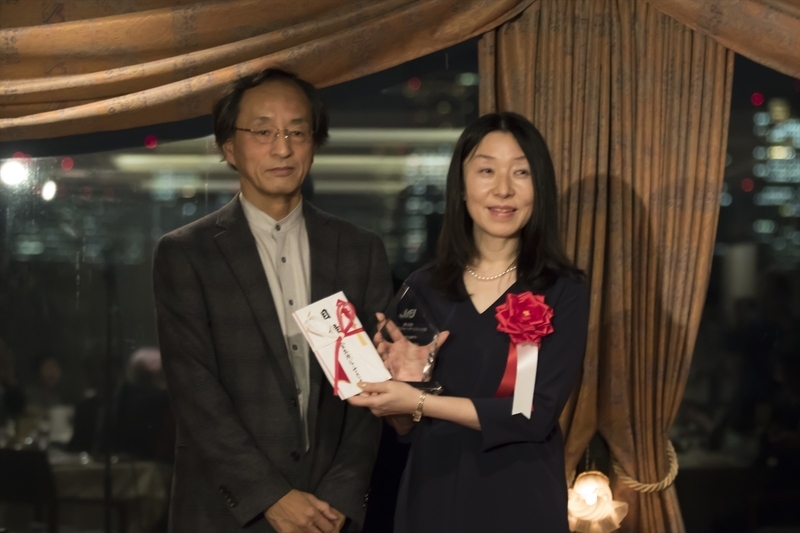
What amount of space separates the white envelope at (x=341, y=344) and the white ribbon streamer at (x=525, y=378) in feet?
0.98

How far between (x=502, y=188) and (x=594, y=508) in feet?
4.15

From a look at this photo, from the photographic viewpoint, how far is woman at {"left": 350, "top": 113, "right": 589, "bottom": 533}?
190cm

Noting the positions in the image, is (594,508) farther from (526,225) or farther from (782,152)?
(782,152)

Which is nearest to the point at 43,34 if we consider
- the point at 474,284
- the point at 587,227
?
the point at 474,284

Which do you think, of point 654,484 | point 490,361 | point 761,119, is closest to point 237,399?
point 490,361

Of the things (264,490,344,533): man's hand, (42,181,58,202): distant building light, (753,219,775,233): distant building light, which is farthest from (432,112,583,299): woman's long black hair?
(42,181,58,202): distant building light

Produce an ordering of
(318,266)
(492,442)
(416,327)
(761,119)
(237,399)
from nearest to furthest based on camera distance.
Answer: (492,442)
(416,327)
(237,399)
(318,266)
(761,119)

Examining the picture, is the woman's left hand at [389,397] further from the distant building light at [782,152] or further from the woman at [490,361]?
the distant building light at [782,152]

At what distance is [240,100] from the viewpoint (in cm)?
228

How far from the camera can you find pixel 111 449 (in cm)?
285

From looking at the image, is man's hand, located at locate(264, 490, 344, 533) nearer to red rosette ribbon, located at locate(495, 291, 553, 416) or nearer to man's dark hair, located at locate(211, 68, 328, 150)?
red rosette ribbon, located at locate(495, 291, 553, 416)

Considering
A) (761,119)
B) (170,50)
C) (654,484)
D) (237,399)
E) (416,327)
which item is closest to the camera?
(416,327)

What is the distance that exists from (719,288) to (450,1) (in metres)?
1.39

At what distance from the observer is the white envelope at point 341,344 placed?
6.29ft
